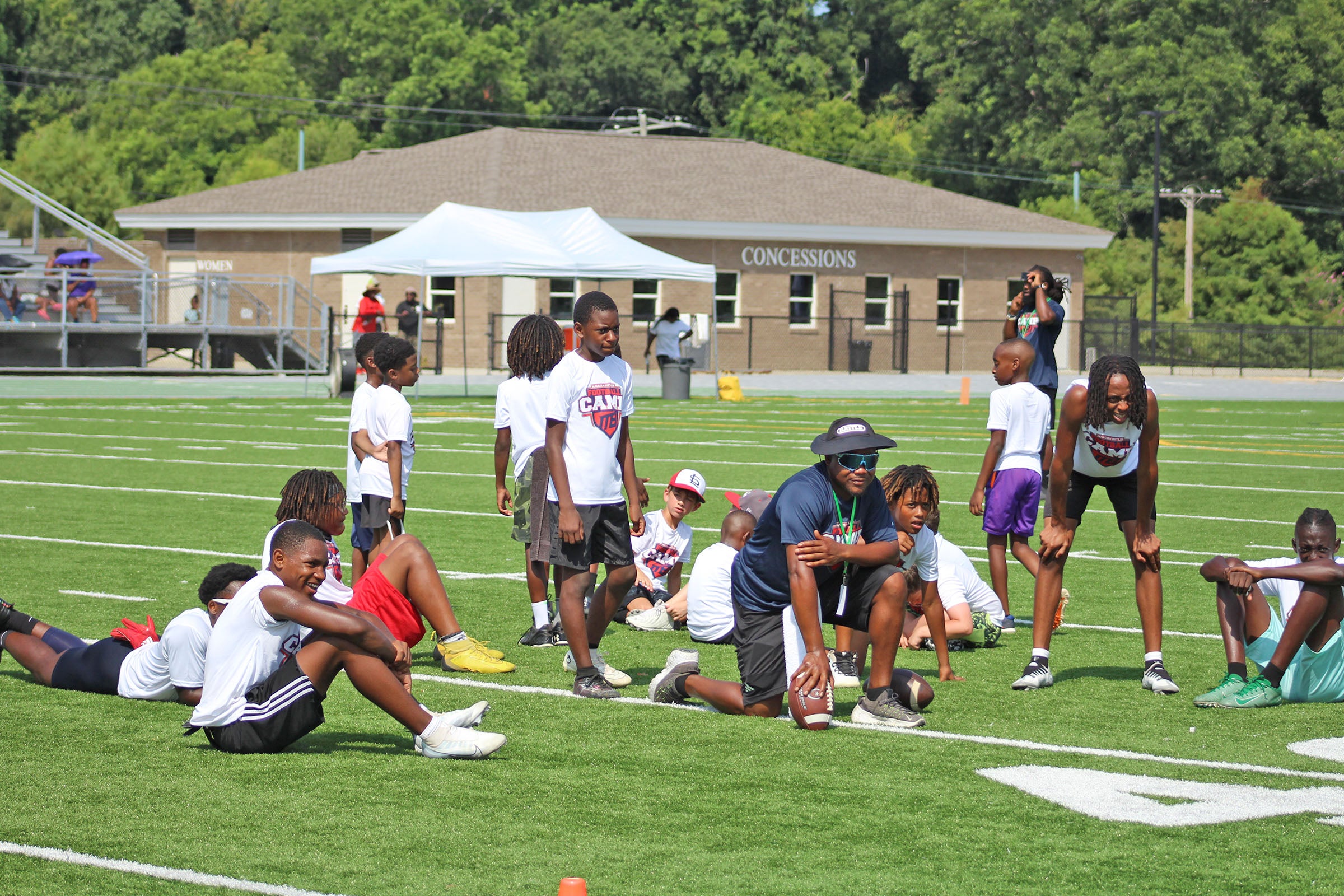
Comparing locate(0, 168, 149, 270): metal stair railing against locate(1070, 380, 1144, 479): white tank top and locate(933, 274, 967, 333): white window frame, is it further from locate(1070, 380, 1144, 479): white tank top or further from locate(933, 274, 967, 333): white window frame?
locate(1070, 380, 1144, 479): white tank top

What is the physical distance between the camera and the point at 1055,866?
5.12 m

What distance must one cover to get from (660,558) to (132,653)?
11.6 feet

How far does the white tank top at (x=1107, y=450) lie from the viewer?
7969 millimetres

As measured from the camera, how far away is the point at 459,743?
6.43 metres

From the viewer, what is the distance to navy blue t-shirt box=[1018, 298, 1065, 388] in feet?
36.0

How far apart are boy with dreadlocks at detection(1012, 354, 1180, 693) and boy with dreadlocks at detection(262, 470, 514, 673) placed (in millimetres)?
2637

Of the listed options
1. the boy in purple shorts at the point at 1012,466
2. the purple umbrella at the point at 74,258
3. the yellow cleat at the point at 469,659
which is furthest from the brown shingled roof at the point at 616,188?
the yellow cleat at the point at 469,659

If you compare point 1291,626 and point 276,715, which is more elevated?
point 1291,626

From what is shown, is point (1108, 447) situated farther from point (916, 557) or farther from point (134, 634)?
point (134, 634)

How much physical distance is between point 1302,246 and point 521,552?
5778 cm

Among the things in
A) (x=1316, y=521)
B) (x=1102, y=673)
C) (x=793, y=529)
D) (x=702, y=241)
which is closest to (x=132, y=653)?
(x=793, y=529)

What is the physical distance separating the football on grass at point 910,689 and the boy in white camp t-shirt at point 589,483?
50.9 inches

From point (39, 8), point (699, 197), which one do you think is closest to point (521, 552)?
point (699, 197)

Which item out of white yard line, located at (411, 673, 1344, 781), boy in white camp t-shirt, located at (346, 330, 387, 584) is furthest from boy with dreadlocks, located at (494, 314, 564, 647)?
white yard line, located at (411, 673, 1344, 781)
